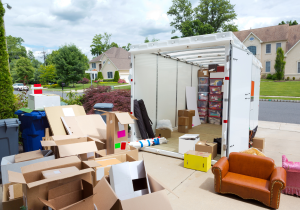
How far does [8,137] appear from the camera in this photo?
3.90 metres

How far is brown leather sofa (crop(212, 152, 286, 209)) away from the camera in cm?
310

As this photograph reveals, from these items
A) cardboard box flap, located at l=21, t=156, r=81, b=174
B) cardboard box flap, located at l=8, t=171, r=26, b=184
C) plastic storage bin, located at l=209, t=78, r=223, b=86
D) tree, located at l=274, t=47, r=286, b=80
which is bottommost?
cardboard box flap, located at l=21, t=156, r=81, b=174

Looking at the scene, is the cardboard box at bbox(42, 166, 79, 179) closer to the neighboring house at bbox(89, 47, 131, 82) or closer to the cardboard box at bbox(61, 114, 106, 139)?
the cardboard box at bbox(61, 114, 106, 139)

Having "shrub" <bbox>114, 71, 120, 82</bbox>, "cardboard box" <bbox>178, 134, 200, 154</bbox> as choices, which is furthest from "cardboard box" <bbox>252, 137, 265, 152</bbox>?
"shrub" <bbox>114, 71, 120, 82</bbox>

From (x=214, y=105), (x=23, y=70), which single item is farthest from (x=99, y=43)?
(x=214, y=105)

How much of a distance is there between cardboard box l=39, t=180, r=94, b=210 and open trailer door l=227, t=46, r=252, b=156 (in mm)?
3426

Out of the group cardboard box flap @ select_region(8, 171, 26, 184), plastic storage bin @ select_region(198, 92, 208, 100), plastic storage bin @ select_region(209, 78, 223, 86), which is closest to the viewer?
cardboard box flap @ select_region(8, 171, 26, 184)

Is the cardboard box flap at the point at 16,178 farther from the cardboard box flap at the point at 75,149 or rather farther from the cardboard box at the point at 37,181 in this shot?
the cardboard box flap at the point at 75,149

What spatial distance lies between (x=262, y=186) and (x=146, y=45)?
13.6 feet

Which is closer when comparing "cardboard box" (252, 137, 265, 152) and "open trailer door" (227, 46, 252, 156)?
"open trailer door" (227, 46, 252, 156)

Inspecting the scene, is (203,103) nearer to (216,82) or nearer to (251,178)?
(216,82)

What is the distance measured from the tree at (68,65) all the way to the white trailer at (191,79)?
2647 cm

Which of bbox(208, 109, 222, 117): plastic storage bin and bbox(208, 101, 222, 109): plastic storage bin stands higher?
bbox(208, 101, 222, 109): plastic storage bin

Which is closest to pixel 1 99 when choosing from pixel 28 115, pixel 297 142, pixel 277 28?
pixel 28 115
